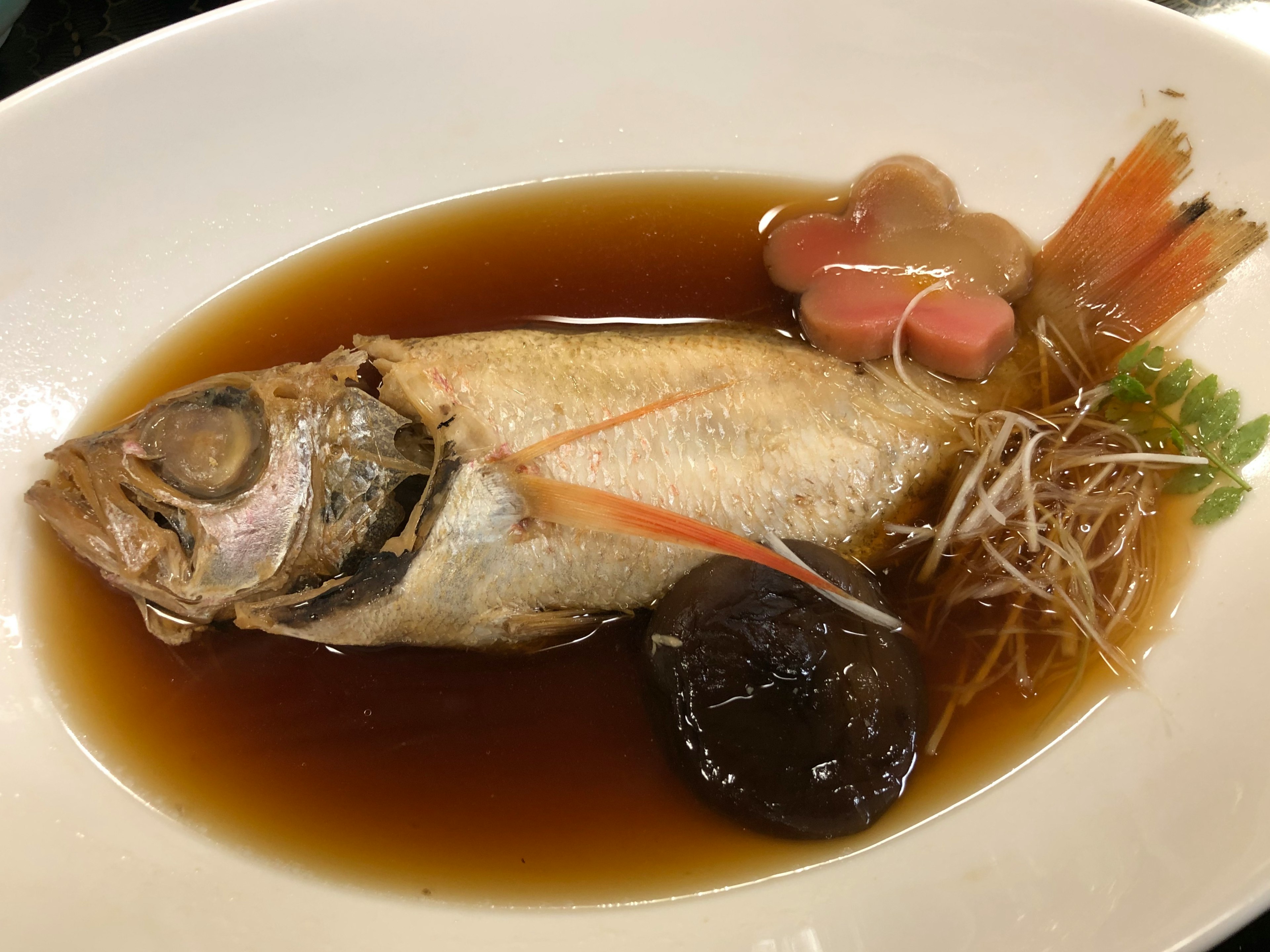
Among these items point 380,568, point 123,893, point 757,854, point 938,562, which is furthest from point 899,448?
point 123,893

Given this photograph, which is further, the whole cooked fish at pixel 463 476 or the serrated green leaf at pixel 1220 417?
the serrated green leaf at pixel 1220 417

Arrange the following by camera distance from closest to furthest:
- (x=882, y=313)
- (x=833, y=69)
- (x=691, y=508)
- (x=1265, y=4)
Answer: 1. (x=691, y=508)
2. (x=882, y=313)
3. (x=833, y=69)
4. (x=1265, y=4)

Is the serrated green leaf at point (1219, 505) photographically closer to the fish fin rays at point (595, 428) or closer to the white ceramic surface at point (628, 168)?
the white ceramic surface at point (628, 168)

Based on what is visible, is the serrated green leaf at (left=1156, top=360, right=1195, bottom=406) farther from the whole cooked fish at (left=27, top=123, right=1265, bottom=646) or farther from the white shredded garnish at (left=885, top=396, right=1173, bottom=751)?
the whole cooked fish at (left=27, top=123, right=1265, bottom=646)

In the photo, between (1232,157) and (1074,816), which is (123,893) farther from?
(1232,157)

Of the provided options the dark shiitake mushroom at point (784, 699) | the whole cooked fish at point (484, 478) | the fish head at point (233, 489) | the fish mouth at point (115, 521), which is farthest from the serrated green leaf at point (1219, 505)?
the fish mouth at point (115, 521)
